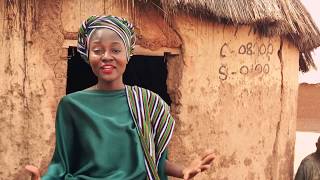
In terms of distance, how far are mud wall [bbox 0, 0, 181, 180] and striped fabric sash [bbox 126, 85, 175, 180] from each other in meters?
1.97

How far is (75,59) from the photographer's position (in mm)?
7711

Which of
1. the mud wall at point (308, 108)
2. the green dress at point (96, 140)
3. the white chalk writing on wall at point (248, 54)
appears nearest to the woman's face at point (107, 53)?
the green dress at point (96, 140)

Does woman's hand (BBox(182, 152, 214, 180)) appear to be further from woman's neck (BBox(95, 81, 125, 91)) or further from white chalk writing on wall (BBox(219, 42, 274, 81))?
white chalk writing on wall (BBox(219, 42, 274, 81))

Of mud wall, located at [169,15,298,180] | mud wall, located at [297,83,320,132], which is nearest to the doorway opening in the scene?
mud wall, located at [169,15,298,180]

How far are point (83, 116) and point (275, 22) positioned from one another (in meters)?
3.18

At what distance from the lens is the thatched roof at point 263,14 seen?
186 inches

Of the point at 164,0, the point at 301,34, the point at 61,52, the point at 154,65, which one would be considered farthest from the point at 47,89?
the point at 154,65

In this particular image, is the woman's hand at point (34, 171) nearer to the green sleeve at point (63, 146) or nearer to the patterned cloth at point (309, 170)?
the green sleeve at point (63, 146)

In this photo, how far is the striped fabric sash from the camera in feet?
8.16

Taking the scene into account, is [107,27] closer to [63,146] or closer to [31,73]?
[63,146]

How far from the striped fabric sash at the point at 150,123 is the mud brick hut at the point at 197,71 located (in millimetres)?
1997

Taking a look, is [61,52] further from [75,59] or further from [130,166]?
[75,59]

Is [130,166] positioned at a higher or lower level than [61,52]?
lower

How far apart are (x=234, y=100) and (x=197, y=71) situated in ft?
1.73
